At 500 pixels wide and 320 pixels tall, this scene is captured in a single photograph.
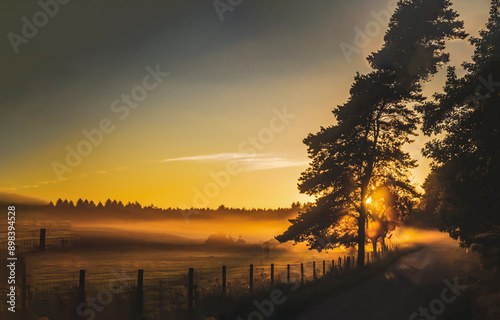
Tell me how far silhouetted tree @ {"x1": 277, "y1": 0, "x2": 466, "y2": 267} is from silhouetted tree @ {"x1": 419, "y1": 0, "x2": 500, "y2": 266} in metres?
5.35

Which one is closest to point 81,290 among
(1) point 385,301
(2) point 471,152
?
(1) point 385,301

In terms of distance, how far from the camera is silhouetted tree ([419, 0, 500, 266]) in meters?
19.0

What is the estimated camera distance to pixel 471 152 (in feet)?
69.2

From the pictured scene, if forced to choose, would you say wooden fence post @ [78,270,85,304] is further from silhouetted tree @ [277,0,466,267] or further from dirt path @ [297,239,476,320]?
silhouetted tree @ [277,0,466,267]

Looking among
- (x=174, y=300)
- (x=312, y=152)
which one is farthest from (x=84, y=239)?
(x=174, y=300)

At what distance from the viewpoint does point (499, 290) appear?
18.6 metres

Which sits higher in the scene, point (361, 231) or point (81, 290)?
point (361, 231)

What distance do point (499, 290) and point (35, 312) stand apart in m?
19.2

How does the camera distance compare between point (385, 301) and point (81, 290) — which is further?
point (385, 301)

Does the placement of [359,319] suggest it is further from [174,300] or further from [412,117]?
[412,117]

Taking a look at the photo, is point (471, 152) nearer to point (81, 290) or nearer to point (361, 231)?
point (361, 231)

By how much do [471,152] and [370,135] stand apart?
1037 cm

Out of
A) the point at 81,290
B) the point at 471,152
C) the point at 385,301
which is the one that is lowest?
the point at 385,301

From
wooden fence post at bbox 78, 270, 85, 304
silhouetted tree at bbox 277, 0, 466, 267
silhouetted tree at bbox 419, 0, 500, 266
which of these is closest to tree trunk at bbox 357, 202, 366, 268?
silhouetted tree at bbox 277, 0, 466, 267
